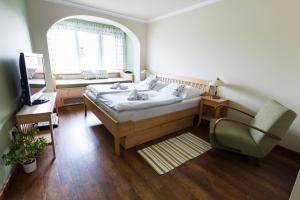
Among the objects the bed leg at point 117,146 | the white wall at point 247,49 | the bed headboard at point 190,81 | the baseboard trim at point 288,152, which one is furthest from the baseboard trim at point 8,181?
the baseboard trim at point 288,152

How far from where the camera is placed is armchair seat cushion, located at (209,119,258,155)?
6.91ft

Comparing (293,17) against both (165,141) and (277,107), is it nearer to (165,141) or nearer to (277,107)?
(277,107)

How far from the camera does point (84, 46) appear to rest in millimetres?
5500

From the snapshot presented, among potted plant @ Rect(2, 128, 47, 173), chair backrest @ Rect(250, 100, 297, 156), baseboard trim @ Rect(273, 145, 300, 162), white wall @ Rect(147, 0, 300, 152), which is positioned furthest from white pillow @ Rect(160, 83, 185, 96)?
potted plant @ Rect(2, 128, 47, 173)

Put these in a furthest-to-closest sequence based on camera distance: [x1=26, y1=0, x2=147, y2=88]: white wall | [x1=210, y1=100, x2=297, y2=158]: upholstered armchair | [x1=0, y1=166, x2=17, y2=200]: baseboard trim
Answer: [x1=26, y1=0, x2=147, y2=88]: white wall < [x1=210, y1=100, x2=297, y2=158]: upholstered armchair < [x1=0, y1=166, x2=17, y2=200]: baseboard trim

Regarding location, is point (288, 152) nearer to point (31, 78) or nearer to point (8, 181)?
point (8, 181)

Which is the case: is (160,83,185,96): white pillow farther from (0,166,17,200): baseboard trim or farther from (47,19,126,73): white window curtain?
(47,19,126,73): white window curtain

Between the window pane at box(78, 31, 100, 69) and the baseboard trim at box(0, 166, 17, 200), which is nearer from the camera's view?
the baseboard trim at box(0, 166, 17, 200)

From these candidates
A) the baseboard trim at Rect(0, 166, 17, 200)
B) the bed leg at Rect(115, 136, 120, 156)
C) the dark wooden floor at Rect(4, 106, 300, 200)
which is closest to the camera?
the baseboard trim at Rect(0, 166, 17, 200)

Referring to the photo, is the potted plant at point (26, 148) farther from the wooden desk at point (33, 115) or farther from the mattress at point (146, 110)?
the mattress at point (146, 110)

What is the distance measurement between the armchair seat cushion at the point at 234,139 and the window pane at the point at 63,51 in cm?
513

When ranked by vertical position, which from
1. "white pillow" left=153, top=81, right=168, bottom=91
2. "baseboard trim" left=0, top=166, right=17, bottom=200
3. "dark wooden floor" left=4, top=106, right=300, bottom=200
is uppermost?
"white pillow" left=153, top=81, right=168, bottom=91

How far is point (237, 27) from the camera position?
2.91 meters

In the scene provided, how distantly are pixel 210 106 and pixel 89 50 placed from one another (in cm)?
468
